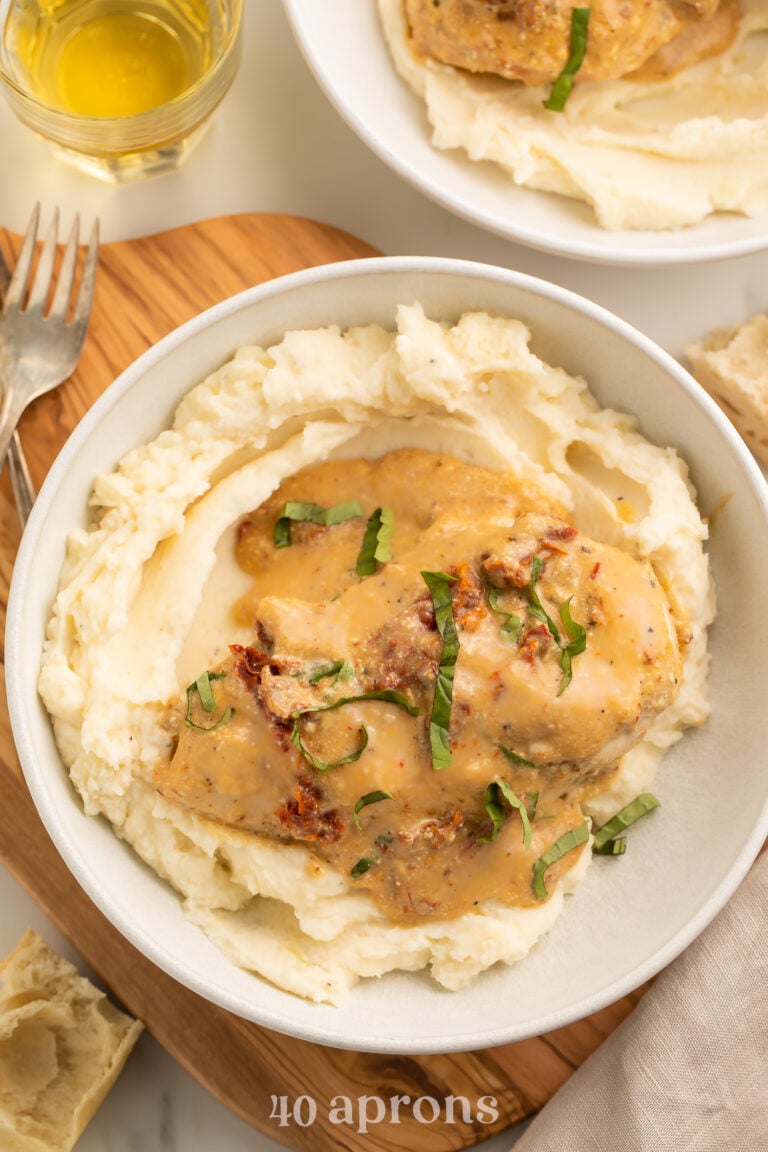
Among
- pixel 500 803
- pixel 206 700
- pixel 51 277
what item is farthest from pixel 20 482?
A: pixel 500 803

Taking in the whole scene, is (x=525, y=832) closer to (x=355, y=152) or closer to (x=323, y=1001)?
(x=323, y=1001)

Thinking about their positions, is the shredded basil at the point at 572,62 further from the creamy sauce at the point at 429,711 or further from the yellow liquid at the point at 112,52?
the creamy sauce at the point at 429,711

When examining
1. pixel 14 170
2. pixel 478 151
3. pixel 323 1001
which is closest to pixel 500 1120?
pixel 323 1001

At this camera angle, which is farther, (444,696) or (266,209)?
(266,209)

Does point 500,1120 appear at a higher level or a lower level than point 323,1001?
lower


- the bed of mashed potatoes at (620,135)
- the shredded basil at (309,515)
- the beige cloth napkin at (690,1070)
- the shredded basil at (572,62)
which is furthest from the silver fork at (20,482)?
the beige cloth napkin at (690,1070)

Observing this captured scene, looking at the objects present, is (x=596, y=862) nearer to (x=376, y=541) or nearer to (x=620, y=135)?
(x=376, y=541)

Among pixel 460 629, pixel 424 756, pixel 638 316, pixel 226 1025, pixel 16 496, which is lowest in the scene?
pixel 226 1025
